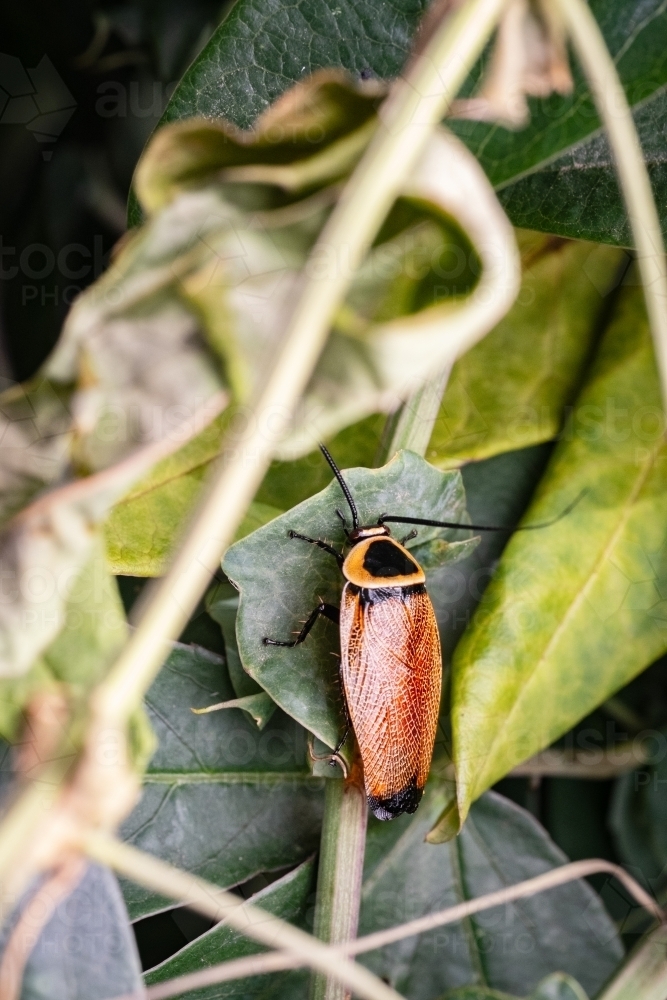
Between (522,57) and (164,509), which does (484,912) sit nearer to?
(164,509)

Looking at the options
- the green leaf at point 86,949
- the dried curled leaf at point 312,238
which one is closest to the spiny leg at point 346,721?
the green leaf at point 86,949

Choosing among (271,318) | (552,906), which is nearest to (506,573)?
(552,906)

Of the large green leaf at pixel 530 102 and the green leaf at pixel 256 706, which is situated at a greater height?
→ the large green leaf at pixel 530 102

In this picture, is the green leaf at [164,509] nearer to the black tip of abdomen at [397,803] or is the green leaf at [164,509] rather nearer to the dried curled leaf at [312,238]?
the black tip of abdomen at [397,803]

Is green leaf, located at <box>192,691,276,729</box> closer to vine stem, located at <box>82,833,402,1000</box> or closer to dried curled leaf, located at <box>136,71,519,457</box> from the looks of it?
vine stem, located at <box>82,833,402,1000</box>

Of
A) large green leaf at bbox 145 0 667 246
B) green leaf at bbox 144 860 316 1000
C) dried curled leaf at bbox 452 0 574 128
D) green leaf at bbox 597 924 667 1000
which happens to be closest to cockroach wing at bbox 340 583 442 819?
green leaf at bbox 144 860 316 1000

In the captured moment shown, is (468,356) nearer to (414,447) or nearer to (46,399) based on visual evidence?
(414,447)
